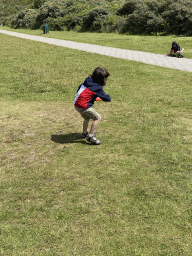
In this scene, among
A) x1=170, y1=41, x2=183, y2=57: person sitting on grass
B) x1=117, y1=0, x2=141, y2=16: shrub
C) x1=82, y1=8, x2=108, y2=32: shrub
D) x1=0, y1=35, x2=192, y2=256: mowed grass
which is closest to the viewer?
x1=0, y1=35, x2=192, y2=256: mowed grass

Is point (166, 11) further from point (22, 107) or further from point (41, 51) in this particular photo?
point (22, 107)

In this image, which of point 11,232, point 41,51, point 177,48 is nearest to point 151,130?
point 11,232

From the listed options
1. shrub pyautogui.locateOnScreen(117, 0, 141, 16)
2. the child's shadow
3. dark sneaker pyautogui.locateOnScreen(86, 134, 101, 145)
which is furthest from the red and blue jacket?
shrub pyautogui.locateOnScreen(117, 0, 141, 16)

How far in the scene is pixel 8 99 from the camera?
7.81m

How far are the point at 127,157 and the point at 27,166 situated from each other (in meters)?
1.57

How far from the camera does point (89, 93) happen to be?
4.65 metres

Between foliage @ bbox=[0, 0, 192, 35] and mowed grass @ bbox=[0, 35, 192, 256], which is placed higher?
foliage @ bbox=[0, 0, 192, 35]

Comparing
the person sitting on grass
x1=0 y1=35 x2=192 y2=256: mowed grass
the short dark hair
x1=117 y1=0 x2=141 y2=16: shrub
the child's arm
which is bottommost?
x1=0 y1=35 x2=192 y2=256: mowed grass

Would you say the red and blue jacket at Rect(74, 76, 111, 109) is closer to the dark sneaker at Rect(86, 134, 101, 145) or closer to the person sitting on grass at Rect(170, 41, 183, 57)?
the dark sneaker at Rect(86, 134, 101, 145)

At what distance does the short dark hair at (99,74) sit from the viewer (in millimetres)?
4523

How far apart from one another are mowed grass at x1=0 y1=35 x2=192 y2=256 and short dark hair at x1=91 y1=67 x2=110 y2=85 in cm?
114

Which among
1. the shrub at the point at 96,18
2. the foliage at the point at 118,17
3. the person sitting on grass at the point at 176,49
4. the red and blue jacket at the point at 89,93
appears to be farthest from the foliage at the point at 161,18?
the red and blue jacket at the point at 89,93

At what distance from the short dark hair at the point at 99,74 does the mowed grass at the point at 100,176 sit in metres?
1.14

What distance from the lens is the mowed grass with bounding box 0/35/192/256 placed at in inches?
114
